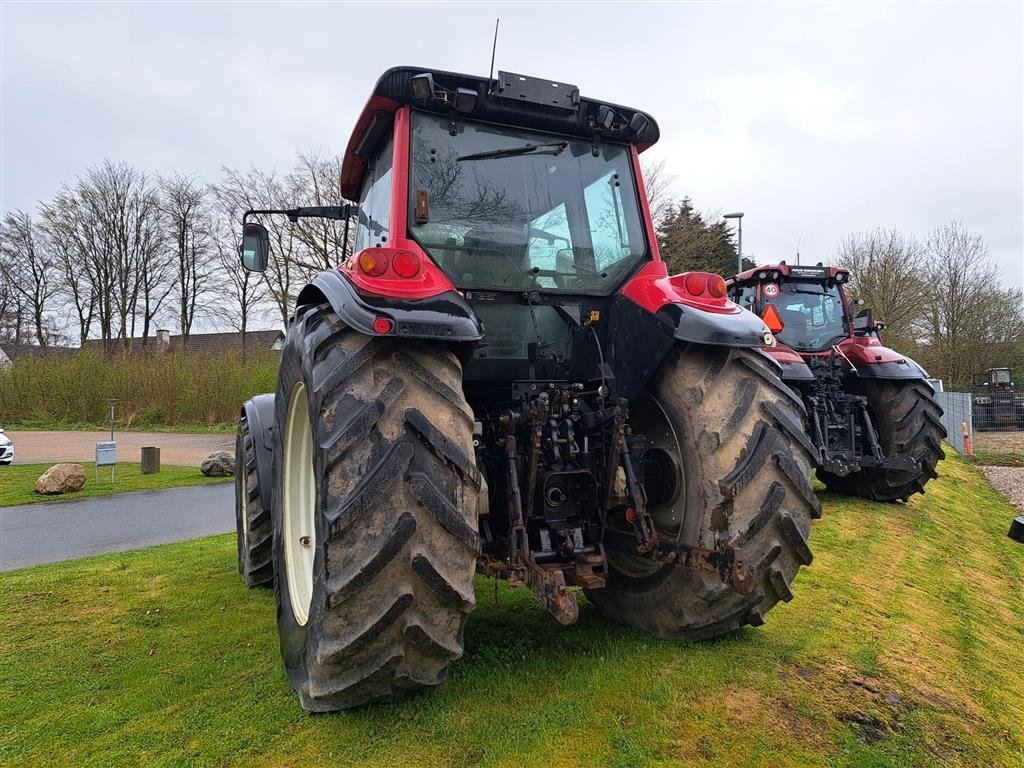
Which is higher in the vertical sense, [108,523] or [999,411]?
→ [999,411]

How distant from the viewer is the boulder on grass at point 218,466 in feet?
40.4

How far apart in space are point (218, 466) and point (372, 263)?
11.5 m

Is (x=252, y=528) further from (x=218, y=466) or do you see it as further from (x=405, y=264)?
(x=218, y=466)

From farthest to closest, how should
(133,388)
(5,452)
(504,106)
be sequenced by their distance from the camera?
(133,388), (5,452), (504,106)

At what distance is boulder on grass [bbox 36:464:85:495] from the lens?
10078 mm

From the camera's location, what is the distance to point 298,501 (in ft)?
9.86

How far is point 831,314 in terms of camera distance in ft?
28.7

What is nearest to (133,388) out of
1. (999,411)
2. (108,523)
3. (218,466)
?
(218,466)

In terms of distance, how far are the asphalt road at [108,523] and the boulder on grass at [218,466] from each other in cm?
174

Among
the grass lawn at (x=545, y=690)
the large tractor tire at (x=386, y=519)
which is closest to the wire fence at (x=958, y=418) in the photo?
the grass lawn at (x=545, y=690)

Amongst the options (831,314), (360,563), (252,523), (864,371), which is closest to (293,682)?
(360,563)

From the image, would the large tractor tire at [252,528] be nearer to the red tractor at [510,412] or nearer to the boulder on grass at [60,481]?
the red tractor at [510,412]

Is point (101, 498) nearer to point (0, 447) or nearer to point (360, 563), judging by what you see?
point (0, 447)

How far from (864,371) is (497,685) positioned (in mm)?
6890
